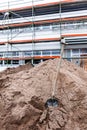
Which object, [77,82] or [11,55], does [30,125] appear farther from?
[11,55]

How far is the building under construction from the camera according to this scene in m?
21.3

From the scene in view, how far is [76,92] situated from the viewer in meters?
5.94

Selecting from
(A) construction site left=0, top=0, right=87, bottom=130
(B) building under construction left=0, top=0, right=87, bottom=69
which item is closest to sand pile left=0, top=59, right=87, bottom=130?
(A) construction site left=0, top=0, right=87, bottom=130

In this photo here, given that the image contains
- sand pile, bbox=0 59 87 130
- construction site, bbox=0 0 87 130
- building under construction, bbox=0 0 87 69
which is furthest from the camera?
building under construction, bbox=0 0 87 69

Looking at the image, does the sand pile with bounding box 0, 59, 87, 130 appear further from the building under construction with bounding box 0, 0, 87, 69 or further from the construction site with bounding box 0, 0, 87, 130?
the building under construction with bounding box 0, 0, 87, 69

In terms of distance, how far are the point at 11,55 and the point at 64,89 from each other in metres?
18.7

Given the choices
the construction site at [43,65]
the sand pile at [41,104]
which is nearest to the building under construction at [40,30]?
the construction site at [43,65]

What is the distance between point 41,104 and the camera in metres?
5.71

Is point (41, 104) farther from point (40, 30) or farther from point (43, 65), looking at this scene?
point (40, 30)

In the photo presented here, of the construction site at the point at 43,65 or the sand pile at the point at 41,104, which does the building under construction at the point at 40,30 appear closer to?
the construction site at the point at 43,65

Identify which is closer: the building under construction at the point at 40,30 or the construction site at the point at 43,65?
the construction site at the point at 43,65

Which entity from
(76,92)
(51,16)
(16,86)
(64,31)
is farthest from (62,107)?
(51,16)

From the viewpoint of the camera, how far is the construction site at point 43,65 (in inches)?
214

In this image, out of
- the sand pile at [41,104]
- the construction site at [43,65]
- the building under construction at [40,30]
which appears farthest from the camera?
the building under construction at [40,30]
